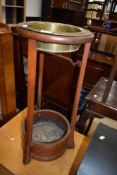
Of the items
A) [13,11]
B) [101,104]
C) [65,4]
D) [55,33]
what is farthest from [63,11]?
[55,33]

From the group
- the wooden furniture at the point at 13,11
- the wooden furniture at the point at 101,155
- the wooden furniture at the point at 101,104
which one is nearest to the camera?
the wooden furniture at the point at 101,155

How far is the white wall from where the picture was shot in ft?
11.5

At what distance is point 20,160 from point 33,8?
352 centimetres

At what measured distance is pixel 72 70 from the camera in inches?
55.0

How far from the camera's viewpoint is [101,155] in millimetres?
739

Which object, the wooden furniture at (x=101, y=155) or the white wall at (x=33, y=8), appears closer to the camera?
the wooden furniture at (x=101, y=155)

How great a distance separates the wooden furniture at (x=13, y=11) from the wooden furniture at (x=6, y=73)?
210 centimetres

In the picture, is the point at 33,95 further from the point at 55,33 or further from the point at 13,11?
the point at 13,11

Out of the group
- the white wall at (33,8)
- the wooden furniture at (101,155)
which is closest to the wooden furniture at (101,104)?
the wooden furniture at (101,155)

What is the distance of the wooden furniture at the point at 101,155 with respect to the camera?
66 centimetres

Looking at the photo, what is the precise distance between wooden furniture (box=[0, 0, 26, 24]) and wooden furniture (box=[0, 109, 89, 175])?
2.53 metres

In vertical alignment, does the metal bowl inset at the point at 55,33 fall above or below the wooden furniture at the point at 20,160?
above

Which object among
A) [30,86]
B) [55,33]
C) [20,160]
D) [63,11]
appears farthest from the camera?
[63,11]

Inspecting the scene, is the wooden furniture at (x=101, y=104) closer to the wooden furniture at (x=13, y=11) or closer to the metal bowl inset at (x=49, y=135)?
the metal bowl inset at (x=49, y=135)
